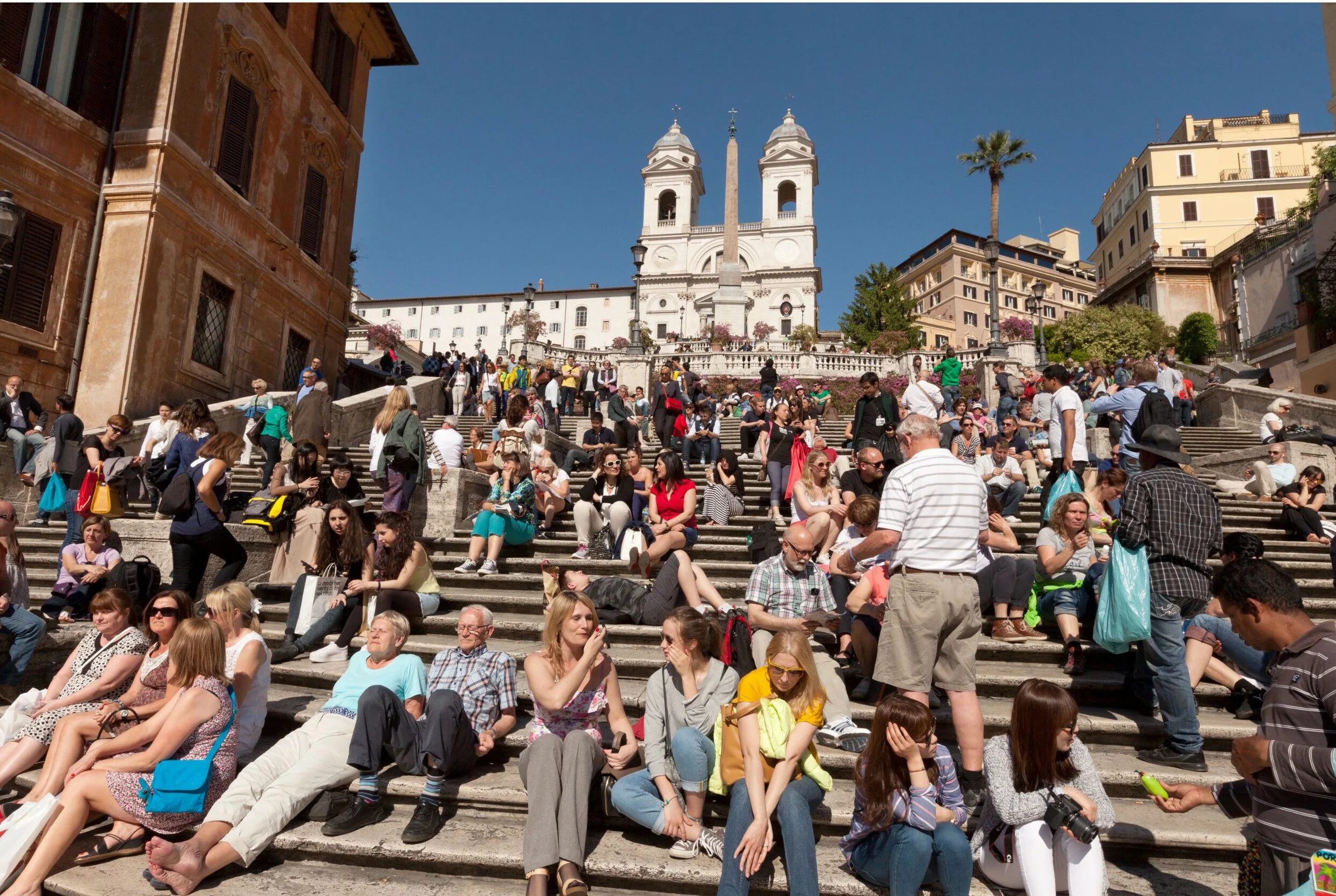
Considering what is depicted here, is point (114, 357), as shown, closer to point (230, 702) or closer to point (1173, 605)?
point (230, 702)

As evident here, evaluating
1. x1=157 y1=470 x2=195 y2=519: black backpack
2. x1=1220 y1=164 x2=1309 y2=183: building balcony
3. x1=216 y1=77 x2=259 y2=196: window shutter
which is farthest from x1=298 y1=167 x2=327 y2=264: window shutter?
x1=1220 y1=164 x2=1309 y2=183: building balcony

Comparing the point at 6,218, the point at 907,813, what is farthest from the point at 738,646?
the point at 6,218

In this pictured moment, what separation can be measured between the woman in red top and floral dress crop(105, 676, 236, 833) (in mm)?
3901

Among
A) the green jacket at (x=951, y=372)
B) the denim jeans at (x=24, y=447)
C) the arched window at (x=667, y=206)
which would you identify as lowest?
the denim jeans at (x=24, y=447)

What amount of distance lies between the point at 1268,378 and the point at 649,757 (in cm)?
2478

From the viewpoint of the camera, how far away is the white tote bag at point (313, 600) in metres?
6.70

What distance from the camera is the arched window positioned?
80375 mm

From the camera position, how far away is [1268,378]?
71.6 ft

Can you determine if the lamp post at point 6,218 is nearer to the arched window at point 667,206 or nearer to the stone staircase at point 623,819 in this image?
the stone staircase at point 623,819

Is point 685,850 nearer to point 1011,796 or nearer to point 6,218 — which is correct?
point 1011,796

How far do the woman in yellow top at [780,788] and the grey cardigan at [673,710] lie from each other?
0.75 ft

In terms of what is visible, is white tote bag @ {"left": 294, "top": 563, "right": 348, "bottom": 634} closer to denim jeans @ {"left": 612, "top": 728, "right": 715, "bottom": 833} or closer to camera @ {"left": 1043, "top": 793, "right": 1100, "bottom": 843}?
denim jeans @ {"left": 612, "top": 728, "right": 715, "bottom": 833}

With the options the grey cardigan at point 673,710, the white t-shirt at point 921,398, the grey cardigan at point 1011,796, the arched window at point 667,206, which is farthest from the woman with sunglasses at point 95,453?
the arched window at point 667,206

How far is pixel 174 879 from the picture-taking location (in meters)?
3.78
